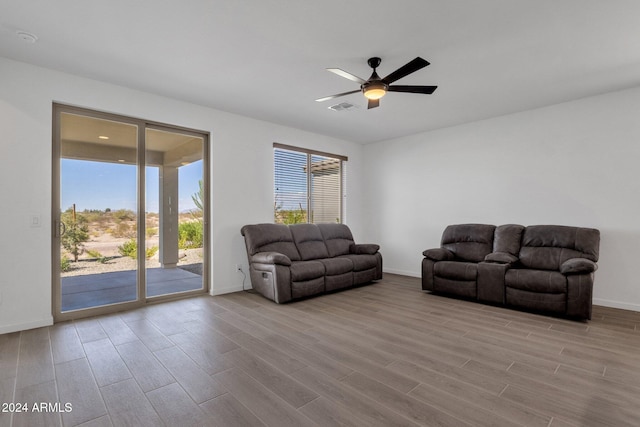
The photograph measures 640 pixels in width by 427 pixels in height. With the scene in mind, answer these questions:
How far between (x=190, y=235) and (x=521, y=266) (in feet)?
16.1

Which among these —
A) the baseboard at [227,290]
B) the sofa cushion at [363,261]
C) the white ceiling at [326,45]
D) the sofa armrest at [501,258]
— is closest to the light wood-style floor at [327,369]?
the sofa armrest at [501,258]

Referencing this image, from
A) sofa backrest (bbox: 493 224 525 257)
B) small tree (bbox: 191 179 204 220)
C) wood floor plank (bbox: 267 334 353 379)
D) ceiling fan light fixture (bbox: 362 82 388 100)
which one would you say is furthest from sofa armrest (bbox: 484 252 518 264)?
small tree (bbox: 191 179 204 220)

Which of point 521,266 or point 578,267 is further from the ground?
point 578,267

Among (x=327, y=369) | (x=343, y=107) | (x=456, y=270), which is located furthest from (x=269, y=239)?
(x=456, y=270)

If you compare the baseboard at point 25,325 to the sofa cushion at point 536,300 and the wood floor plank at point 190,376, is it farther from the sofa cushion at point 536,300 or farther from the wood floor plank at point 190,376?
the sofa cushion at point 536,300

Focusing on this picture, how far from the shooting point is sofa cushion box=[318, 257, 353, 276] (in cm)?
459

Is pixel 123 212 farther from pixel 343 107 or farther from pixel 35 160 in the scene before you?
pixel 343 107

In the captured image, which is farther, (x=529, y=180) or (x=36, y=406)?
(x=529, y=180)

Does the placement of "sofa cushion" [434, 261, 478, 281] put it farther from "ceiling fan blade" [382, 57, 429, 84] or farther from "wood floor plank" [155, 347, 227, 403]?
"wood floor plank" [155, 347, 227, 403]

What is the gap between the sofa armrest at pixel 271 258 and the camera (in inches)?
163

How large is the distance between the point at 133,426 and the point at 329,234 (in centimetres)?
424

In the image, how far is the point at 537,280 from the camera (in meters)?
3.68

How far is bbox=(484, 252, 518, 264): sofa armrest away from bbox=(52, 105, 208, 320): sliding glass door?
424cm

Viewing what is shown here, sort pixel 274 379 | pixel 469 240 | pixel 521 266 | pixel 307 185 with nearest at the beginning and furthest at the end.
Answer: pixel 274 379
pixel 521 266
pixel 469 240
pixel 307 185
